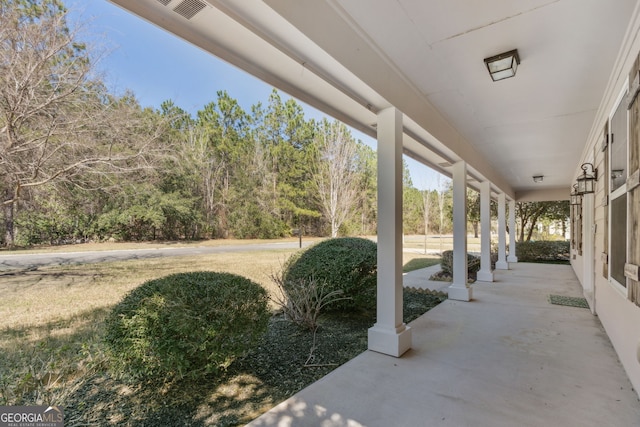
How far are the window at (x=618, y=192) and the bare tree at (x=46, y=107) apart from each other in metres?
5.48

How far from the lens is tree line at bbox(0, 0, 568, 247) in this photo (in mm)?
3062

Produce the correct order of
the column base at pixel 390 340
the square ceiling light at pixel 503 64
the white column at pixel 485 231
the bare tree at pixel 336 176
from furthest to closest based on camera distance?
the bare tree at pixel 336 176 < the white column at pixel 485 231 < the column base at pixel 390 340 < the square ceiling light at pixel 503 64

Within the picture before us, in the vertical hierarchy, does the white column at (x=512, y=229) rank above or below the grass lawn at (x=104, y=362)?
above

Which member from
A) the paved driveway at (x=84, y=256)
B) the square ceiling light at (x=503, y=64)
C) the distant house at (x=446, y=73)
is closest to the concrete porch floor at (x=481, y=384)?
the distant house at (x=446, y=73)

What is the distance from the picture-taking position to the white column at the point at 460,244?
4.90m

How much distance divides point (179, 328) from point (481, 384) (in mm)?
2338

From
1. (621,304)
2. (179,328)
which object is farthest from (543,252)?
(179,328)

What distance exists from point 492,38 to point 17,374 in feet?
13.6

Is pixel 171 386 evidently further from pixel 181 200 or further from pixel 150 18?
pixel 181 200

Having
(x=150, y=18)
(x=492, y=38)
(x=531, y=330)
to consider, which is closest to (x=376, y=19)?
(x=492, y=38)

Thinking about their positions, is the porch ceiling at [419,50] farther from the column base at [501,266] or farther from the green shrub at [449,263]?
the column base at [501,266]

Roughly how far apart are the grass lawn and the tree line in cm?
94

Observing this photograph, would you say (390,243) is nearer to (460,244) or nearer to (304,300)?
(304,300)

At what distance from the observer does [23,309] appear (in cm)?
323
